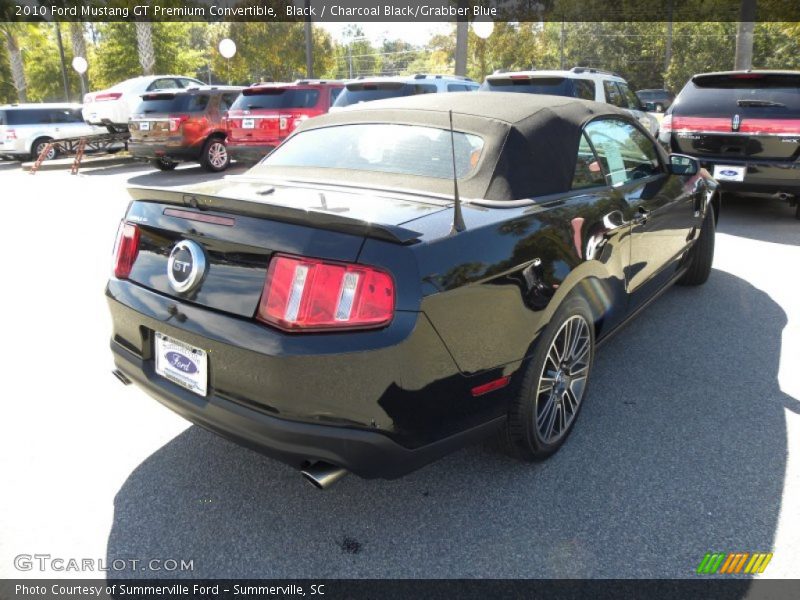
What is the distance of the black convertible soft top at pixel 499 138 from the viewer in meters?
2.84

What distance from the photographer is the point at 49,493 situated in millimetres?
2748

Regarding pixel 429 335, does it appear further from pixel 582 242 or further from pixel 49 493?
pixel 49 493

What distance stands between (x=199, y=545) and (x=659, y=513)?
6.03ft

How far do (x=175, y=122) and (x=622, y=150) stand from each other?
1143 cm

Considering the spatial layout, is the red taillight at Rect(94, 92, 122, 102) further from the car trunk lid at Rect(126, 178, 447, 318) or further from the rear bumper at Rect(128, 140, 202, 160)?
the car trunk lid at Rect(126, 178, 447, 318)

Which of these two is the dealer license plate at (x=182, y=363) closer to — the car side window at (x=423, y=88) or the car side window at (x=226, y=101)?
the car side window at (x=423, y=88)

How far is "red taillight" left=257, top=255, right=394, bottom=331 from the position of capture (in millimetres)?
2088

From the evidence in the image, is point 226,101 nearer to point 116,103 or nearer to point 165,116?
point 165,116

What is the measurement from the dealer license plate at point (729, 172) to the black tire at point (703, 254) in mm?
2487

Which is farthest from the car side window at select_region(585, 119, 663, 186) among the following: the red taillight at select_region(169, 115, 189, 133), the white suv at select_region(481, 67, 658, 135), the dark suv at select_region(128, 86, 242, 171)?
the red taillight at select_region(169, 115, 189, 133)

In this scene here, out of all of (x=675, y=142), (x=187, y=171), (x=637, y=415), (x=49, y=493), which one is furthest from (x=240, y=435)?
(x=187, y=171)

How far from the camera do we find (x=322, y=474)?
2178mm

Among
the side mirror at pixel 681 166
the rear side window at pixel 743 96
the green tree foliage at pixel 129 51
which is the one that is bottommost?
the side mirror at pixel 681 166

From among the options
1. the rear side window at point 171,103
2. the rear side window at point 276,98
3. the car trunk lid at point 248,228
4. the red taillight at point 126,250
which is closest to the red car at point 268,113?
the rear side window at point 276,98
